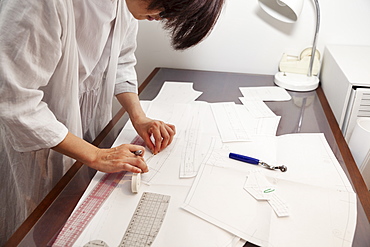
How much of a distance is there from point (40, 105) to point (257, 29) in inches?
40.7

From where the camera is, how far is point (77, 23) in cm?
83

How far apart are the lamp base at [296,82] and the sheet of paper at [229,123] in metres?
0.28

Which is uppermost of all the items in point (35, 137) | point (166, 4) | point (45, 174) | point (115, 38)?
point (166, 4)

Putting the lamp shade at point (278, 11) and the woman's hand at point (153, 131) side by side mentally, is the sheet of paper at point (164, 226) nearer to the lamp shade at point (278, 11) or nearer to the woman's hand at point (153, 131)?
the woman's hand at point (153, 131)

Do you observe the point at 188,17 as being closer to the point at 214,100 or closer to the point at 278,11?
the point at 214,100

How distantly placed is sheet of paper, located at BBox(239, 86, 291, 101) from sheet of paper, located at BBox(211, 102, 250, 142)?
13cm

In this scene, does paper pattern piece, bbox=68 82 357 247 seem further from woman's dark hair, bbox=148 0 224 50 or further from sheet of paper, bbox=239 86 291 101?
woman's dark hair, bbox=148 0 224 50

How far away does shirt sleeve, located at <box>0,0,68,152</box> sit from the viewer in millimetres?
624

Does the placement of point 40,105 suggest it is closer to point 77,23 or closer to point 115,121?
point 77,23

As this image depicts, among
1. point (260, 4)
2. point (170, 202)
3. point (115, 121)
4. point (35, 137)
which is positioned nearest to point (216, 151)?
Result: point (170, 202)

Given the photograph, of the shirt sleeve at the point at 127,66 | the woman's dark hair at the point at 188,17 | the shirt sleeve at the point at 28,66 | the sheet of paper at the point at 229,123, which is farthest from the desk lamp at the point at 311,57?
the shirt sleeve at the point at 28,66

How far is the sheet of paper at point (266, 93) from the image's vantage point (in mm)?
1299

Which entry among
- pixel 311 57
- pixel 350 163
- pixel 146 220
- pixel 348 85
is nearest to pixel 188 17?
pixel 146 220

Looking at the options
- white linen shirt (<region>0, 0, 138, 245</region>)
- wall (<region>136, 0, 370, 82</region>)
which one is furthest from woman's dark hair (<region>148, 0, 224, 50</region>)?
wall (<region>136, 0, 370, 82</region>)
